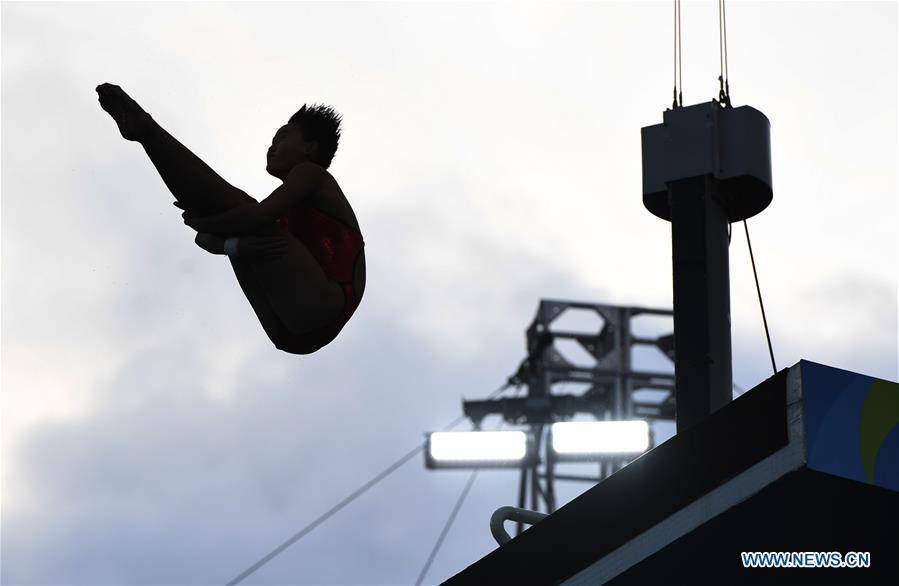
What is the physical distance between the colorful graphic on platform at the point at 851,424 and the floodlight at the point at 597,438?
11.8 metres

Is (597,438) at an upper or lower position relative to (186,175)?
upper

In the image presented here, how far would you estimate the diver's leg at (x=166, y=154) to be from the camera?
17.1 ft

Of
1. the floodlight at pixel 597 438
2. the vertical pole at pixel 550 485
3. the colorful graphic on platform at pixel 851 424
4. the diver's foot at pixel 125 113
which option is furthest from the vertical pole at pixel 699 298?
the vertical pole at pixel 550 485

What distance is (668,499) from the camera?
305 inches

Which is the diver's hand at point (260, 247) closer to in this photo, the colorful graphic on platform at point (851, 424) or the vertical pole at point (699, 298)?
the colorful graphic on platform at point (851, 424)

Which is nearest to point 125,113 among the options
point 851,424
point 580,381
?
point 851,424

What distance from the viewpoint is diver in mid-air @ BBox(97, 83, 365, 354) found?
525 cm

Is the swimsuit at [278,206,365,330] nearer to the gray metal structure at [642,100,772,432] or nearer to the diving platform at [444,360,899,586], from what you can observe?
the diving platform at [444,360,899,586]

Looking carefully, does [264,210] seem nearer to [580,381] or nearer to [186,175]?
[186,175]

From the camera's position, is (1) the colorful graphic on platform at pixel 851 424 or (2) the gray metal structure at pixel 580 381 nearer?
(1) the colorful graphic on platform at pixel 851 424

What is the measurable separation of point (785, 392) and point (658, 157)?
3.69m

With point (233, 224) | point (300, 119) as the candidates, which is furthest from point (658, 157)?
point (233, 224)

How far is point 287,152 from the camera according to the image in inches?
229

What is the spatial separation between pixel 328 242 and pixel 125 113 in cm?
96
